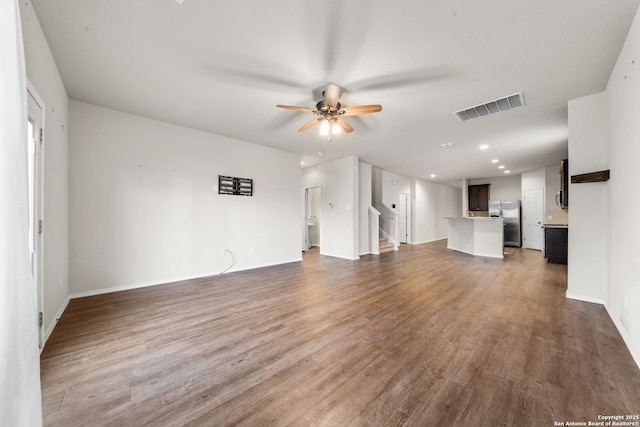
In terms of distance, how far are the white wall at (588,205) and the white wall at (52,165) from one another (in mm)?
5796

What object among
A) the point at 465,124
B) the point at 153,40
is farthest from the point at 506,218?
the point at 153,40

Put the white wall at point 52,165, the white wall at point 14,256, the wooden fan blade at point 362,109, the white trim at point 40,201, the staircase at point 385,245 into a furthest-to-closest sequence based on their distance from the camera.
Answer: the staircase at point 385,245
the wooden fan blade at point 362,109
the white trim at point 40,201
the white wall at point 52,165
the white wall at point 14,256

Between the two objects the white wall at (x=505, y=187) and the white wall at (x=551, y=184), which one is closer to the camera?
the white wall at (x=551, y=184)

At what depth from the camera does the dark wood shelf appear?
2783 millimetres

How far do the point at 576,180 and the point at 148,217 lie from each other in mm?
6251

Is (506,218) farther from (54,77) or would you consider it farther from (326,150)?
(54,77)

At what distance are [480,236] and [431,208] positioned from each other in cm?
418

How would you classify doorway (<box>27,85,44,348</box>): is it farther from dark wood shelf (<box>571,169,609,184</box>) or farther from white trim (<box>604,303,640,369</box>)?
dark wood shelf (<box>571,169,609,184</box>)

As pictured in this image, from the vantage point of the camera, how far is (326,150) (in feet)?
19.1

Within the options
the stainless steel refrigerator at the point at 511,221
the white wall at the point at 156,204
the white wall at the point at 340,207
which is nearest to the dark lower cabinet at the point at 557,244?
the stainless steel refrigerator at the point at 511,221

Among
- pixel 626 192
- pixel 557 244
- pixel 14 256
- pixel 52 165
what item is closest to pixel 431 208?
pixel 557 244

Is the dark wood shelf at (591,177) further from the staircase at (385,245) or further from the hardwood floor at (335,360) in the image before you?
the staircase at (385,245)

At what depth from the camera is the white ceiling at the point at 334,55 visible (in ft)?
6.11

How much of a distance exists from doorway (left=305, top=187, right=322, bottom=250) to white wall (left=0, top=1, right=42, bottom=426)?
23.4 feet
